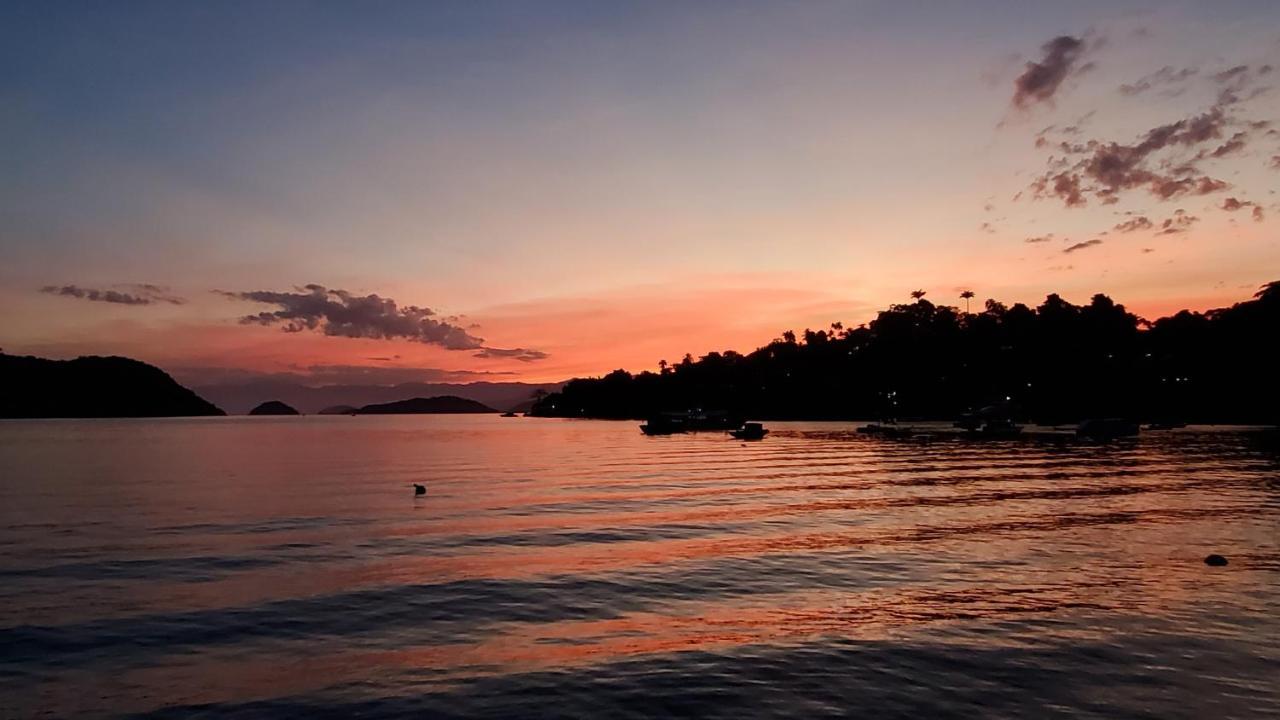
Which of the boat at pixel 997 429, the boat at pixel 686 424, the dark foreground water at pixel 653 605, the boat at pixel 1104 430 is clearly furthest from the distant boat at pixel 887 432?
the dark foreground water at pixel 653 605

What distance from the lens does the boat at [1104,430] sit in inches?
4161

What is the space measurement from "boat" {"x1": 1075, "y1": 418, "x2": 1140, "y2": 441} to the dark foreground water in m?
64.7

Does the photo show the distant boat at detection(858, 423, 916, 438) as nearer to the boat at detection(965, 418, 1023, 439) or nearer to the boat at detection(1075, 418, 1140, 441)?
the boat at detection(965, 418, 1023, 439)

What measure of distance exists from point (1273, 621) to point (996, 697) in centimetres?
1038

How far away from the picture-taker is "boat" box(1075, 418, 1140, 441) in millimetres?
105688

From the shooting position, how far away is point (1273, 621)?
739 inches

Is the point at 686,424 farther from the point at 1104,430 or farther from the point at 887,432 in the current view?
the point at 1104,430

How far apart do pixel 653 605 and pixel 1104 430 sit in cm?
10696

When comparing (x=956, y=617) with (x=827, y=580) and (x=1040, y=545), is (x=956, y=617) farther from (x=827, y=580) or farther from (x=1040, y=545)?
(x=1040, y=545)

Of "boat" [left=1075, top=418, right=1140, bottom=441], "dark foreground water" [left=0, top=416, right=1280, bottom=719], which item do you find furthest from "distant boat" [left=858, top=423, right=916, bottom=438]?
"dark foreground water" [left=0, top=416, right=1280, bottom=719]

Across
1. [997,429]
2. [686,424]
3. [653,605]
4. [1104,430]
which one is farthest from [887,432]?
[653,605]

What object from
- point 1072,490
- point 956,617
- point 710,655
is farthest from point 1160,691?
point 1072,490

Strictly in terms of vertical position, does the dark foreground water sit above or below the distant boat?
below

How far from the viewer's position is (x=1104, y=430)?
347ft
